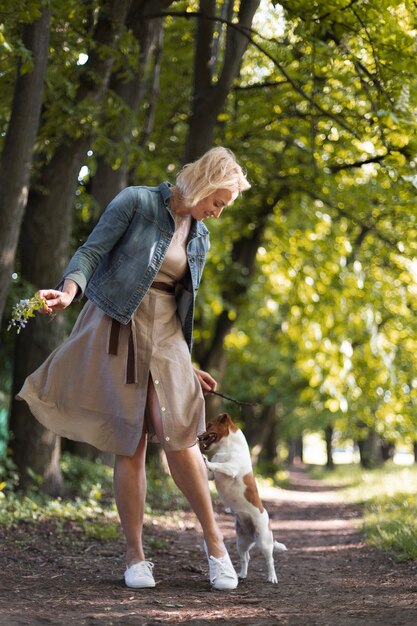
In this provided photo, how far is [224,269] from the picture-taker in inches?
607

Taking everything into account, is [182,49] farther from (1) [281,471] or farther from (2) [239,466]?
(1) [281,471]

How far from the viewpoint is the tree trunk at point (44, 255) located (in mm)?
8406

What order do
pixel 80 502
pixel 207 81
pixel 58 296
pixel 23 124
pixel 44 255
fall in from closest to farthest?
pixel 58 296
pixel 23 124
pixel 80 502
pixel 44 255
pixel 207 81

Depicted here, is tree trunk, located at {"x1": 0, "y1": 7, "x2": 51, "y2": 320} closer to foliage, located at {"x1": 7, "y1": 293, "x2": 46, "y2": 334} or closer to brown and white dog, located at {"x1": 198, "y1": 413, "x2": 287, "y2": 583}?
brown and white dog, located at {"x1": 198, "y1": 413, "x2": 287, "y2": 583}

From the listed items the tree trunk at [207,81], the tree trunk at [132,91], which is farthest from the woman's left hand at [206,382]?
the tree trunk at [207,81]

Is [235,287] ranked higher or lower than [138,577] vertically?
higher

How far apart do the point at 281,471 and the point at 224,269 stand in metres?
12.3

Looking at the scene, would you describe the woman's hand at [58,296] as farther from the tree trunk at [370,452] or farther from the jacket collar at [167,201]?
the tree trunk at [370,452]

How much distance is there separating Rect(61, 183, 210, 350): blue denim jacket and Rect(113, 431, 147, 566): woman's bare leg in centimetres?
78

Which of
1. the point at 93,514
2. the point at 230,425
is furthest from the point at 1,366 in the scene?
the point at 230,425

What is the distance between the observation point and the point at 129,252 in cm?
481

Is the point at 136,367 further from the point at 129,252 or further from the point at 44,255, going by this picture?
the point at 44,255

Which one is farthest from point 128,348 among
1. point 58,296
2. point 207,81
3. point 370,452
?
point 370,452

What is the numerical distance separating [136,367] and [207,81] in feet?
23.0
